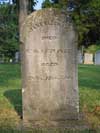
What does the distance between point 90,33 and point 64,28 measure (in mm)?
35542

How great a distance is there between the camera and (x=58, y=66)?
397 inches

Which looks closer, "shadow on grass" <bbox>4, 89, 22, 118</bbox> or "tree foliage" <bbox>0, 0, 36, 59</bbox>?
"shadow on grass" <bbox>4, 89, 22, 118</bbox>

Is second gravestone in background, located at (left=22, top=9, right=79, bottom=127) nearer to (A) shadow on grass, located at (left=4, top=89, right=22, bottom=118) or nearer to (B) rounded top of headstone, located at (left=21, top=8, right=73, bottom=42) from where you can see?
(B) rounded top of headstone, located at (left=21, top=8, right=73, bottom=42)

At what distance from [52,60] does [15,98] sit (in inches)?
122

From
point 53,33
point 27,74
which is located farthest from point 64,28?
point 27,74

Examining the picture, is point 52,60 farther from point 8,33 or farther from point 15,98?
point 8,33

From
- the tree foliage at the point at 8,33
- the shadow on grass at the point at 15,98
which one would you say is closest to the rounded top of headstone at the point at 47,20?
the shadow on grass at the point at 15,98

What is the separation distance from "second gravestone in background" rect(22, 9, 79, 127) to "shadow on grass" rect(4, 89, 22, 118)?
111 cm

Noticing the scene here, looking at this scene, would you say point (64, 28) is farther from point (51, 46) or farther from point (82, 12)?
point (82, 12)

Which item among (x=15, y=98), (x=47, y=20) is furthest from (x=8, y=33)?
(x=47, y=20)

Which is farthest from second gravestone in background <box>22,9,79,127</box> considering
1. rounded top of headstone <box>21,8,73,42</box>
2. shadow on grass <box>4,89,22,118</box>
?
shadow on grass <box>4,89,22,118</box>

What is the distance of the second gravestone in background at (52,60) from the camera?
10.1m

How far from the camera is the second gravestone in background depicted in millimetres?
10078

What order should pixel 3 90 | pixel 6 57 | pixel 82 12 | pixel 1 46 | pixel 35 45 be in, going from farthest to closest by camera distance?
pixel 6 57 → pixel 1 46 → pixel 82 12 → pixel 3 90 → pixel 35 45
